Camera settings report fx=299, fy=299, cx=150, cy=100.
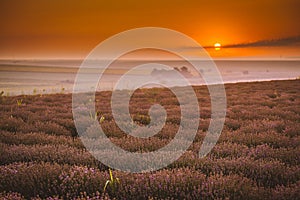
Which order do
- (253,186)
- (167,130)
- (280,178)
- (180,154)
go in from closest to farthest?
(253,186) → (280,178) → (180,154) → (167,130)

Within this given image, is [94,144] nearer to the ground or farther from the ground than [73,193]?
farther from the ground

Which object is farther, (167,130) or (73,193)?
(167,130)

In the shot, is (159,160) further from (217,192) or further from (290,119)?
(290,119)

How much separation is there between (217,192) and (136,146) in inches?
95.8

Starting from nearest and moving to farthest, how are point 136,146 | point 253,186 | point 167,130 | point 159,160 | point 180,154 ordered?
1. point 253,186
2. point 159,160
3. point 180,154
4. point 136,146
5. point 167,130

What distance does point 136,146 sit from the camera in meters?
5.64

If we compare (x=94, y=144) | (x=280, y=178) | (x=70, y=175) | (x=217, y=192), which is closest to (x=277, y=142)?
(x=280, y=178)

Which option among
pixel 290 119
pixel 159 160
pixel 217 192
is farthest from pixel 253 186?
pixel 290 119

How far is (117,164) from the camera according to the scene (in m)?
4.59

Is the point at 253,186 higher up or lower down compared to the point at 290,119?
lower down

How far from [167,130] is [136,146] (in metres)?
1.54

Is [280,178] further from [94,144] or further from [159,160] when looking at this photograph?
[94,144]

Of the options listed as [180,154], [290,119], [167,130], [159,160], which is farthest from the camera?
[290,119]

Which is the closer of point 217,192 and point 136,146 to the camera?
point 217,192
